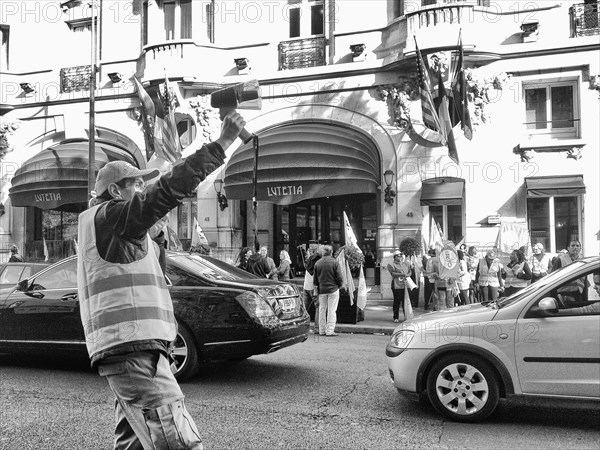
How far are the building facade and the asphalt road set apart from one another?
7.73 metres

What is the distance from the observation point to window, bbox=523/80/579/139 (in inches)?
575

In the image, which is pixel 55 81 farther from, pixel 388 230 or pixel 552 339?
pixel 552 339

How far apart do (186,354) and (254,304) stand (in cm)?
95

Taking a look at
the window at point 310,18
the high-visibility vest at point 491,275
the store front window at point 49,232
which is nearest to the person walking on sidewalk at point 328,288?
the high-visibility vest at point 491,275

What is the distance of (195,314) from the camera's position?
6594 mm

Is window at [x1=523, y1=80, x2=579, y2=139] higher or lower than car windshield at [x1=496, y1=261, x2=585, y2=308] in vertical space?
higher

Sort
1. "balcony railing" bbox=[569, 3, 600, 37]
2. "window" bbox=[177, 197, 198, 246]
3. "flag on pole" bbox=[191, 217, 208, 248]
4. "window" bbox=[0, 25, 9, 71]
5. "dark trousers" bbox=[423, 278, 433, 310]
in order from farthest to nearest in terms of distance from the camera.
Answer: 1. "window" bbox=[0, 25, 9, 71]
2. "window" bbox=[177, 197, 198, 246]
3. "flag on pole" bbox=[191, 217, 208, 248]
4. "balcony railing" bbox=[569, 3, 600, 37]
5. "dark trousers" bbox=[423, 278, 433, 310]

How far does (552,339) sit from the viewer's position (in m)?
5.00

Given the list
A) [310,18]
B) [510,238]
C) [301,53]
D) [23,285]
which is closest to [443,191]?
[510,238]

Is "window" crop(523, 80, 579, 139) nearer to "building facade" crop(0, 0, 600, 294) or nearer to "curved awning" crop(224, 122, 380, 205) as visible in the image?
"building facade" crop(0, 0, 600, 294)

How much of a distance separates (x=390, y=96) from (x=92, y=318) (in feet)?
45.1

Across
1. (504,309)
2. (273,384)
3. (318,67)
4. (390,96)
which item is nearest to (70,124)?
(318,67)

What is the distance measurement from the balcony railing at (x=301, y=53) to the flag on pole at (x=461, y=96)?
4160 millimetres

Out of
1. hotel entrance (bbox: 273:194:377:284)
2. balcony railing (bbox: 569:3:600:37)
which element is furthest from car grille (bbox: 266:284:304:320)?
balcony railing (bbox: 569:3:600:37)
